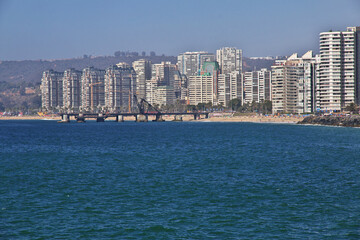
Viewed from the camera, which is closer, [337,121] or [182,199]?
[182,199]

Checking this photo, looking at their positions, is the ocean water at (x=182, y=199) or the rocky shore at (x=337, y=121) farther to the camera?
the rocky shore at (x=337, y=121)

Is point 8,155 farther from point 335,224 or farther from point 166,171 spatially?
point 335,224

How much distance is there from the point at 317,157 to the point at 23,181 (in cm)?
3538

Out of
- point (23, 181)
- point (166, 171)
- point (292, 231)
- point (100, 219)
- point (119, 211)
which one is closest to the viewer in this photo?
point (292, 231)

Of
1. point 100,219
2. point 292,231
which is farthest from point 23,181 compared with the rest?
point 292,231

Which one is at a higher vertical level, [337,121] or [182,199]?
[337,121]

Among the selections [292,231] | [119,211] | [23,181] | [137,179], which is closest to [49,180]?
[23,181]

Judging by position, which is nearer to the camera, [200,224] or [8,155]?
[200,224]

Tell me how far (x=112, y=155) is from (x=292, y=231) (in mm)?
45476

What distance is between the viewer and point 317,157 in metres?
65.8

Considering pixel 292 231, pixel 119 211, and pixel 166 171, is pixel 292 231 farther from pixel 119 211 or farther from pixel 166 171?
pixel 166 171

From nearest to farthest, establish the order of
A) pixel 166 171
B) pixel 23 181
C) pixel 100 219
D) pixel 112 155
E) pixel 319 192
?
pixel 100 219, pixel 319 192, pixel 23 181, pixel 166 171, pixel 112 155

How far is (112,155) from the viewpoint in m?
70.8

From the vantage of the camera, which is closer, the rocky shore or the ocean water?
the ocean water
